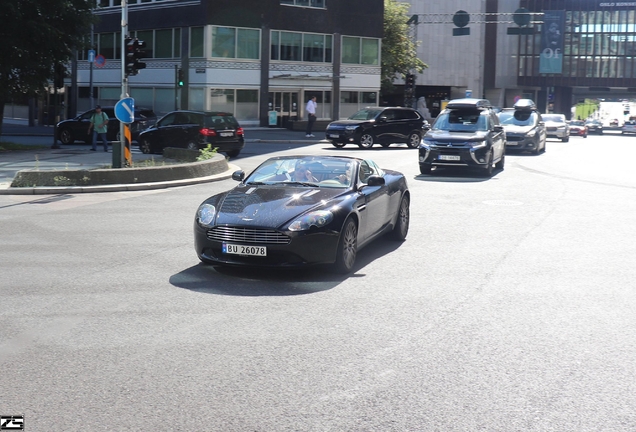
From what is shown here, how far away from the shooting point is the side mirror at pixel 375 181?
10867 millimetres

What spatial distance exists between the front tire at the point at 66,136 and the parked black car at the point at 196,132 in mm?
7175

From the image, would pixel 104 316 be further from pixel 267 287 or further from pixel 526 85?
pixel 526 85

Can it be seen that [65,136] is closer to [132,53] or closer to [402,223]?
[132,53]

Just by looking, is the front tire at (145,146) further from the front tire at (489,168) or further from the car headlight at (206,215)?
the car headlight at (206,215)

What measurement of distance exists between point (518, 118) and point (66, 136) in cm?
1805

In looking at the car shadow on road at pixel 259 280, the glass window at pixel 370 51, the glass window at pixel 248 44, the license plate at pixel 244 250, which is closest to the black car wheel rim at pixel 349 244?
the car shadow on road at pixel 259 280

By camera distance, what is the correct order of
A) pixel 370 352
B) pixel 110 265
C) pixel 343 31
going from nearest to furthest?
pixel 370 352, pixel 110 265, pixel 343 31

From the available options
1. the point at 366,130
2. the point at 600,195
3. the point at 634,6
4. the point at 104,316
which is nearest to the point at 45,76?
the point at 366,130

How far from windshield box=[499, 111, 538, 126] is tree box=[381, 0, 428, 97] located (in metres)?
30.5

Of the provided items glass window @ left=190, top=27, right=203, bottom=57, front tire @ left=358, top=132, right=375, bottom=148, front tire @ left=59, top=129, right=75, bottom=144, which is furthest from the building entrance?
front tire @ left=59, top=129, right=75, bottom=144

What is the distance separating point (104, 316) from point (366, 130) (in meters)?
28.5

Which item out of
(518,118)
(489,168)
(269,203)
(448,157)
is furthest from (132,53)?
(518,118)

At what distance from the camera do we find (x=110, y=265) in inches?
410

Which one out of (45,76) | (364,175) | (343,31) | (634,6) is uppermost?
(634,6)
